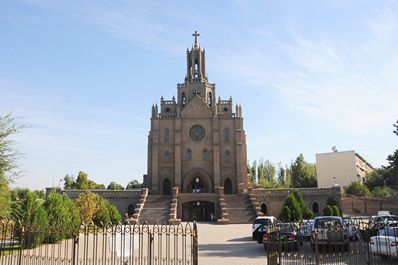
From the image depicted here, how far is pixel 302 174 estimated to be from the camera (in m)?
80.0

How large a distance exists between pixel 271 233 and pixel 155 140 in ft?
141

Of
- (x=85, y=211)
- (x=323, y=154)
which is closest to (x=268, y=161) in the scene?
(x=323, y=154)

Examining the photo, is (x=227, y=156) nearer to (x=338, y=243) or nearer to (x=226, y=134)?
(x=226, y=134)

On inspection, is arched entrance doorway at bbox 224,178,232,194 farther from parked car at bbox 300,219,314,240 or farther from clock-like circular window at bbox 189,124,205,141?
parked car at bbox 300,219,314,240

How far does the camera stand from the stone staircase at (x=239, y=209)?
4235 cm

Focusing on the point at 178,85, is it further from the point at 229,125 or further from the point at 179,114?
the point at 229,125

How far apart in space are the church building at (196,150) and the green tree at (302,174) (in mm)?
27282

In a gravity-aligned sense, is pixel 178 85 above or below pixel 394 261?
above

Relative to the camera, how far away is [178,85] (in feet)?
200

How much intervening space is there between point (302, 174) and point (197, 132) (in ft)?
109

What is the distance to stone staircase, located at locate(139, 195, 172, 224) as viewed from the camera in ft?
139

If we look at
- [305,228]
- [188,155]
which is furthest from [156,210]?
[305,228]

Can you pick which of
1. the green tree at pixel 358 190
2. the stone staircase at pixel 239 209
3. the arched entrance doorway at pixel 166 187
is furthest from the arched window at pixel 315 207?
the arched entrance doorway at pixel 166 187

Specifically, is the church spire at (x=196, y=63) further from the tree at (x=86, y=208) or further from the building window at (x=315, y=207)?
the tree at (x=86, y=208)
